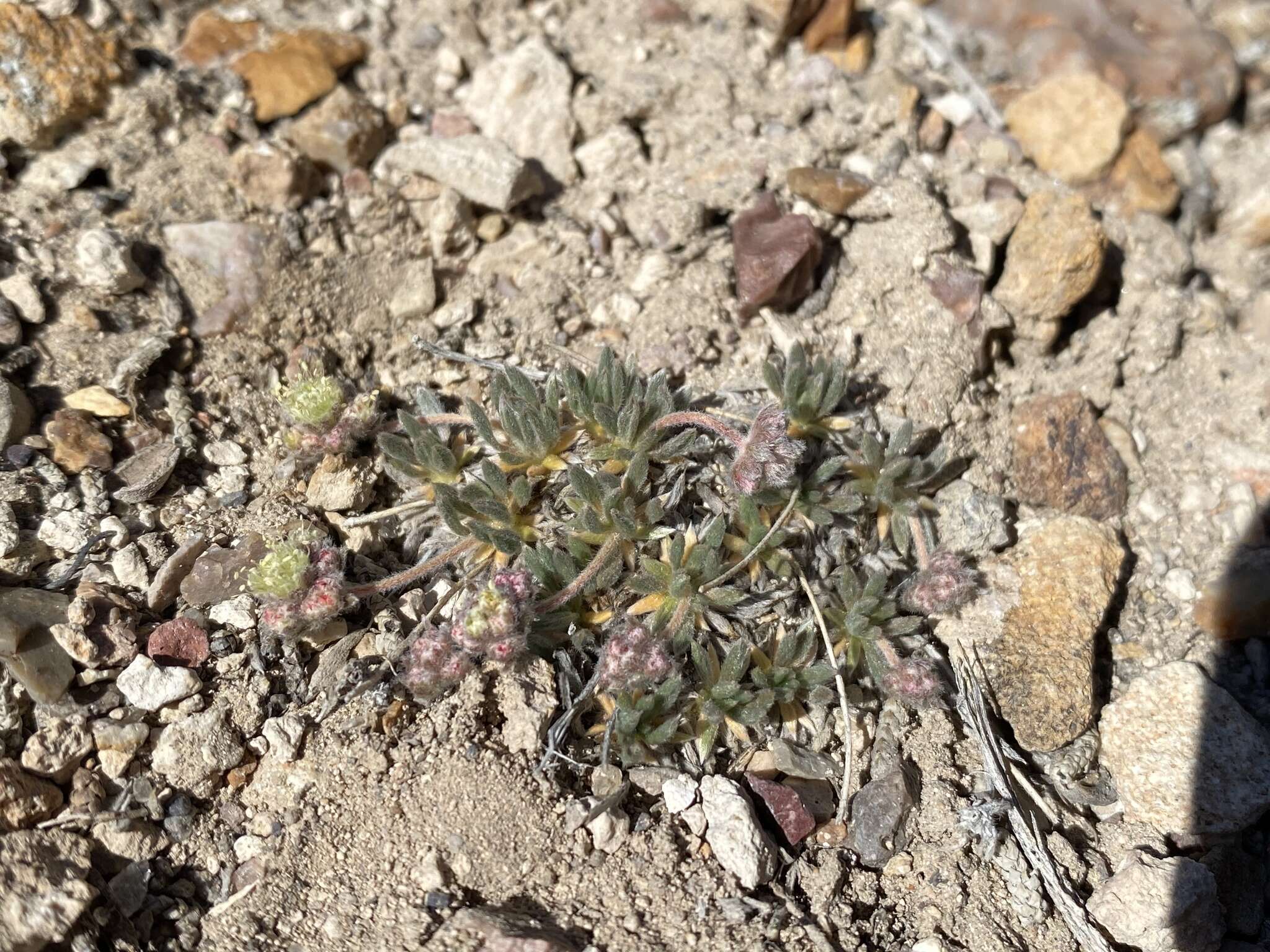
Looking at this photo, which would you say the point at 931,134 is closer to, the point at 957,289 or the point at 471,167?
the point at 957,289

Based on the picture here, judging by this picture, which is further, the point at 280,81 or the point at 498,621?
the point at 280,81

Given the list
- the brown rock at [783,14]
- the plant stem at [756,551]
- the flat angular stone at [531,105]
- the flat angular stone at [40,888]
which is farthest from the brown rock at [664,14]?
the flat angular stone at [40,888]

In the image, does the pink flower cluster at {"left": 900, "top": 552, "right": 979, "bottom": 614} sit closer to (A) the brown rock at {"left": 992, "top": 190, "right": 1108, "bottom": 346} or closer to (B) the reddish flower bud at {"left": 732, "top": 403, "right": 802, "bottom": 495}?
(B) the reddish flower bud at {"left": 732, "top": 403, "right": 802, "bottom": 495}

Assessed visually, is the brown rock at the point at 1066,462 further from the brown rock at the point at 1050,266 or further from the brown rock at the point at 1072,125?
the brown rock at the point at 1072,125

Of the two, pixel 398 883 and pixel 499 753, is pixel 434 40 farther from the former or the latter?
pixel 398 883

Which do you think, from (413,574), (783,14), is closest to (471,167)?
(783,14)

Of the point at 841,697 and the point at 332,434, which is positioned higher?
the point at 332,434

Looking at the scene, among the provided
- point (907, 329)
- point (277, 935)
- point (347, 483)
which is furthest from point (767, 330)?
point (277, 935)
